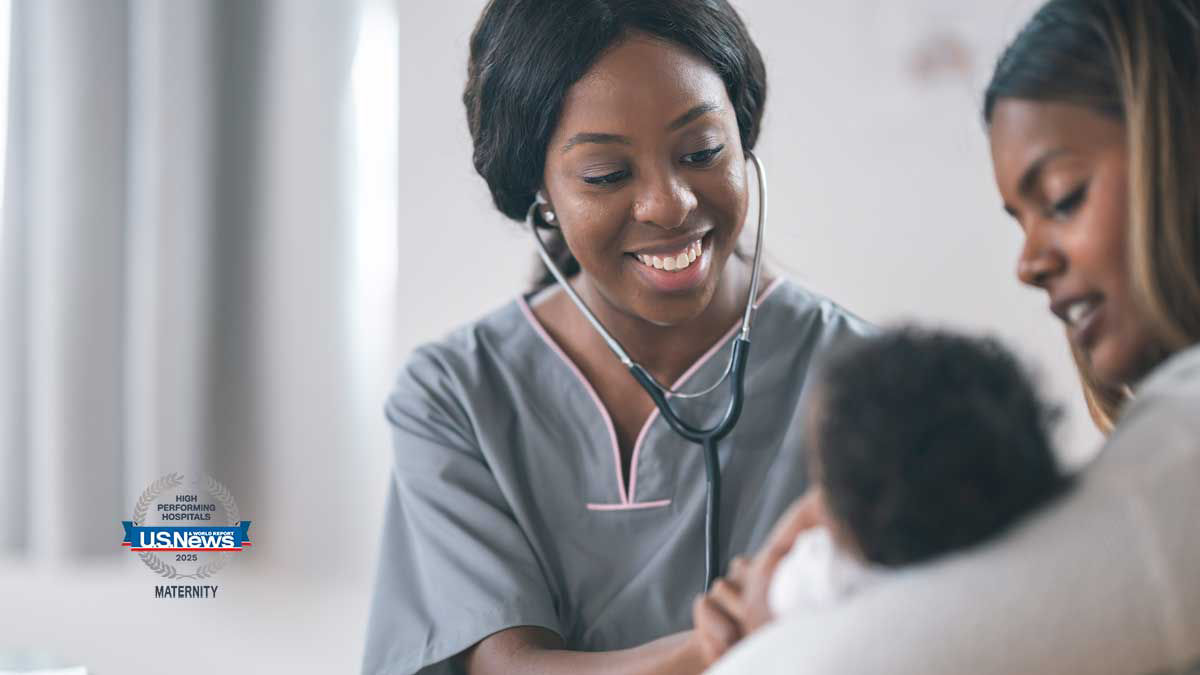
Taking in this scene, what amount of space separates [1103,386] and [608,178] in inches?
20.9

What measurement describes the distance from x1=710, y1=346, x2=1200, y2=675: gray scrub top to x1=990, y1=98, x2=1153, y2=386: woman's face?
0.16 meters

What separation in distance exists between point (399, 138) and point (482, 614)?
111 centimetres

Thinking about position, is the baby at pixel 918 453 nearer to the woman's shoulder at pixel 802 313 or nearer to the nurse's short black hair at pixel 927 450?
the nurse's short black hair at pixel 927 450

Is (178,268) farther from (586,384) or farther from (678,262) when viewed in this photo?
(678,262)

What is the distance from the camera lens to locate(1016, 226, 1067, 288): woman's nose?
2.52ft

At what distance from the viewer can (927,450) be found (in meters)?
0.58

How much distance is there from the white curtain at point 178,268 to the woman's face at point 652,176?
34.0 inches

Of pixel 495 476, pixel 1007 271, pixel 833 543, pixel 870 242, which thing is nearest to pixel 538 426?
pixel 495 476

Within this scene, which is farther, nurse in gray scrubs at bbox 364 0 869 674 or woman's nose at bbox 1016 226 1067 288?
nurse in gray scrubs at bbox 364 0 869 674

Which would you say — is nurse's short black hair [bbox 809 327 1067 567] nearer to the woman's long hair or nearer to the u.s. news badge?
the woman's long hair

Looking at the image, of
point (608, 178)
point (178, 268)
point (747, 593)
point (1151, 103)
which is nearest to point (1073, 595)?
point (747, 593)

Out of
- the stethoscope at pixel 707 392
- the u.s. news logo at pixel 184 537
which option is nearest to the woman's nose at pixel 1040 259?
the stethoscope at pixel 707 392

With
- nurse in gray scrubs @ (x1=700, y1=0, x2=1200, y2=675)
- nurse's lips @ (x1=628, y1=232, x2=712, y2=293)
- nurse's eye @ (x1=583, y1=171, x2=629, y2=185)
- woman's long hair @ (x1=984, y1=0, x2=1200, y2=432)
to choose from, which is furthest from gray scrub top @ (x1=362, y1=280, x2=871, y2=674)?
woman's long hair @ (x1=984, y1=0, x2=1200, y2=432)

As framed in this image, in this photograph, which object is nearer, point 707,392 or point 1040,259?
point 1040,259
